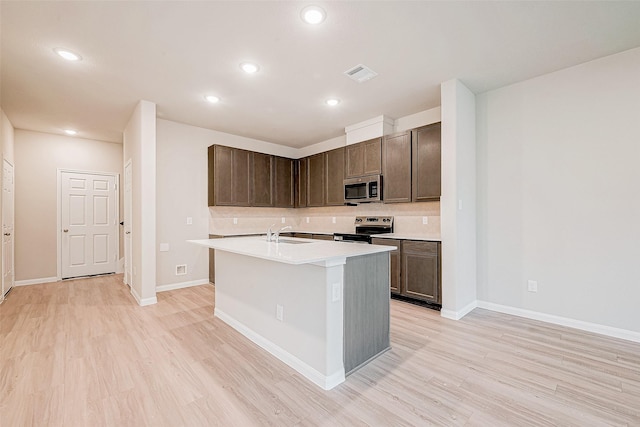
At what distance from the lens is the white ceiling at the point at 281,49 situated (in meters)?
2.14

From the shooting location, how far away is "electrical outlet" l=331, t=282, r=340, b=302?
6.52ft

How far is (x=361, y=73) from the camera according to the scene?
10.1ft

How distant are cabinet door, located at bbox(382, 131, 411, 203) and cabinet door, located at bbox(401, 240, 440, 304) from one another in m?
0.80

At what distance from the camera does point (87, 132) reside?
5.12 m

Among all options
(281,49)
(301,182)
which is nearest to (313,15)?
(281,49)

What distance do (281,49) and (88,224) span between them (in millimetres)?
5346

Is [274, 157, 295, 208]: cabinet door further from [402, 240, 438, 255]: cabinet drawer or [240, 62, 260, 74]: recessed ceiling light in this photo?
[402, 240, 438, 255]: cabinet drawer

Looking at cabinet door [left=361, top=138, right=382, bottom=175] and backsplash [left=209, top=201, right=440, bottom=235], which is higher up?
cabinet door [left=361, top=138, right=382, bottom=175]

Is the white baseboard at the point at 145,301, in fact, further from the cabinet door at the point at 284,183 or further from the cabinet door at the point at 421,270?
the cabinet door at the point at 421,270

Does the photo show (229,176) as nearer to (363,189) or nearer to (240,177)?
(240,177)

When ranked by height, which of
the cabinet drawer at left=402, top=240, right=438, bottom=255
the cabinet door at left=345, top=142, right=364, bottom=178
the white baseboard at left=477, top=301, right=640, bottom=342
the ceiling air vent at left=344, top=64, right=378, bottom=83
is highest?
the ceiling air vent at left=344, top=64, right=378, bottom=83

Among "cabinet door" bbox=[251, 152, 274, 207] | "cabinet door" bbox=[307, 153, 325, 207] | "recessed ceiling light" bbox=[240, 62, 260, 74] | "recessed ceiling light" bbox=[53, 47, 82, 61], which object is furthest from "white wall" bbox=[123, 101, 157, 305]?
"cabinet door" bbox=[307, 153, 325, 207]

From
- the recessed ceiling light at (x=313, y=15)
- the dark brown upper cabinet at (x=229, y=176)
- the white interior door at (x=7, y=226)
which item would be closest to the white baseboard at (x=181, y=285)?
the dark brown upper cabinet at (x=229, y=176)

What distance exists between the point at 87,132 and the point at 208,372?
5.23 m
